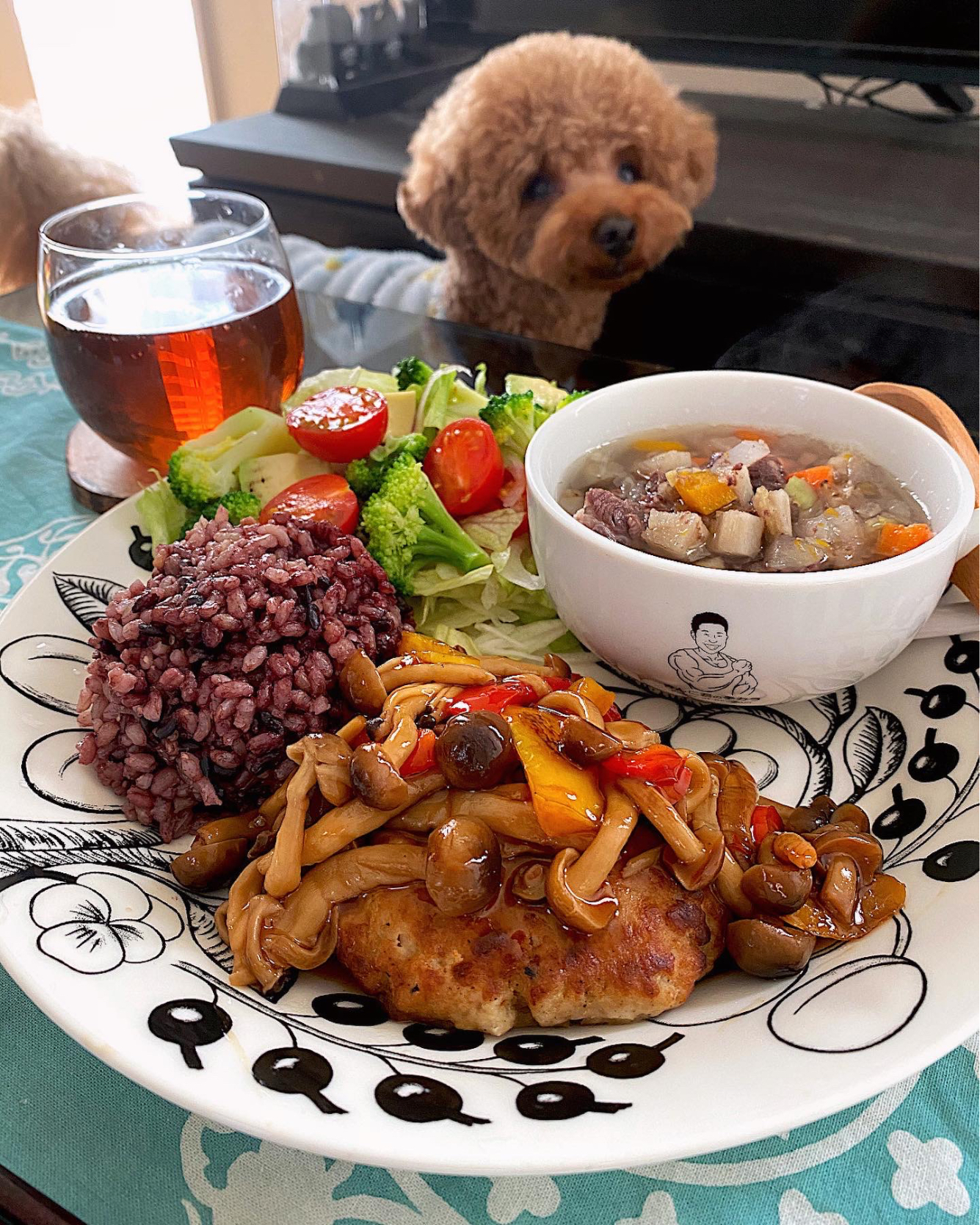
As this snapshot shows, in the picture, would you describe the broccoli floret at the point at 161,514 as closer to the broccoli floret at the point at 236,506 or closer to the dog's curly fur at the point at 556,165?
the broccoli floret at the point at 236,506

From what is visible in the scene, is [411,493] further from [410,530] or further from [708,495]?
[708,495]

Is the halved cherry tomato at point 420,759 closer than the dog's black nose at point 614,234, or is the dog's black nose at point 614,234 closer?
the halved cherry tomato at point 420,759

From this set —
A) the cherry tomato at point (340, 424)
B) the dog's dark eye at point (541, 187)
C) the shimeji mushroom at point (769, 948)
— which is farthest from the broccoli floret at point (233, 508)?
the dog's dark eye at point (541, 187)

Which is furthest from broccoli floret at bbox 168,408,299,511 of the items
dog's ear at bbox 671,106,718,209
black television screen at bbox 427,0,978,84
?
black television screen at bbox 427,0,978,84

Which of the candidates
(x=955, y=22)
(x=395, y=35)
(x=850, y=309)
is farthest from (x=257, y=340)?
(x=395, y=35)

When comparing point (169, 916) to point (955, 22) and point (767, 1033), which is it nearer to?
point (767, 1033)

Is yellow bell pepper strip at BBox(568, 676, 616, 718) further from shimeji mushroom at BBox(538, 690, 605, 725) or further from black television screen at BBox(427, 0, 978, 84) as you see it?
black television screen at BBox(427, 0, 978, 84)
